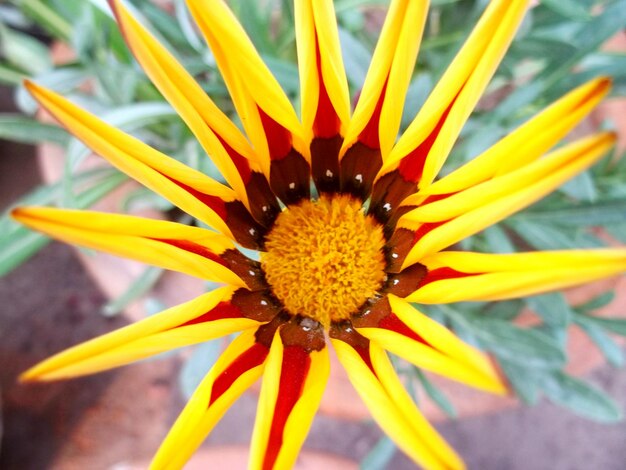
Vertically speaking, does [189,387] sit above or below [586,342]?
above

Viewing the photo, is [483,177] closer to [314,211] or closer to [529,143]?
[529,143]

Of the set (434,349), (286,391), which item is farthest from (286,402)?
(434,349)

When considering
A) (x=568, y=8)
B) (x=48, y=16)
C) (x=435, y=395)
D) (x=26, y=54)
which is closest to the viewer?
(x=568, y=8)

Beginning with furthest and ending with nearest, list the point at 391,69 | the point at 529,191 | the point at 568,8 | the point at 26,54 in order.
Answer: the point at 26,54
the point at 568,8
the point at 391,69
the point at 529,191

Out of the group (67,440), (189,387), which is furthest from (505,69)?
(67,440)

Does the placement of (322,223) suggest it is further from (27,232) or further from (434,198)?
(27,232)

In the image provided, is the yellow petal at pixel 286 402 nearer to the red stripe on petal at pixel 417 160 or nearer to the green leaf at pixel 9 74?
the red stripe on petal at pixel 417 160
